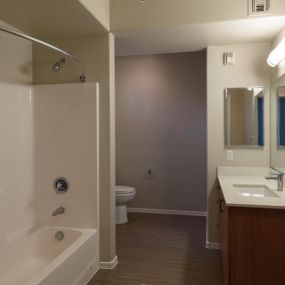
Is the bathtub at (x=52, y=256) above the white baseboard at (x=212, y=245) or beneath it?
above

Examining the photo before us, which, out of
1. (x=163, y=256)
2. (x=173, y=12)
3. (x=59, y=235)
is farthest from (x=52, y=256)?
(x=173, y=12)

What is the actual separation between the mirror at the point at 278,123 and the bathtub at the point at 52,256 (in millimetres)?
1892

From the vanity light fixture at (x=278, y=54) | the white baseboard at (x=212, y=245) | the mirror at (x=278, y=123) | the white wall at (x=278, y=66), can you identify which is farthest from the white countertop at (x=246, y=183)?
the vanity light fixture at (x=278, y=54)

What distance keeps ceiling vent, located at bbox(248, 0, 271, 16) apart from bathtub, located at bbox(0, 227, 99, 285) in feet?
7.93

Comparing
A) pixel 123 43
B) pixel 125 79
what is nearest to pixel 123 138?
pixel 125 79

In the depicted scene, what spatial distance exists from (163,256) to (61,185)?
131 centimetres

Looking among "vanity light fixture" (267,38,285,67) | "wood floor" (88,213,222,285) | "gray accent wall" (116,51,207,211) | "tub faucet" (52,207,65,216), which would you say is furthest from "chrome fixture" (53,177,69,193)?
"vanity light fixture" (267,38,285,67)

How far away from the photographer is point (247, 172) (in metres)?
3.17

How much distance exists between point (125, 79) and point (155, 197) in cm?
197

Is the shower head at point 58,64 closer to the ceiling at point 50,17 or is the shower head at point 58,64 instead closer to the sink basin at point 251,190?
the ceiling at point 50,17

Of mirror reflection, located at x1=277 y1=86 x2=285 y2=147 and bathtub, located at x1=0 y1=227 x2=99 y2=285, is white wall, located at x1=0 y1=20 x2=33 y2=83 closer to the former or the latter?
bathtub, located at x1=0 y1=227 x2=99 y2=285

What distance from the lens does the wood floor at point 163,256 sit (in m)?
2.66

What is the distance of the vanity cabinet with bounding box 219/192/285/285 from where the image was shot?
1.93 m

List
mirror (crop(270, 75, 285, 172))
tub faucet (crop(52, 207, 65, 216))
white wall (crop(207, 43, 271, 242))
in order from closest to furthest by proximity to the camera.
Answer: mirror (crop(270, 75, 285, 172)) → tub faucet (crop(52, 207, 65, 216)) → white wall (crop(207, 43, 271, 242))
